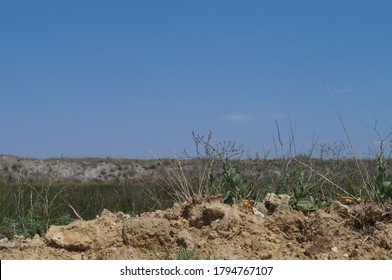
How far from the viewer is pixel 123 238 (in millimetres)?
5488

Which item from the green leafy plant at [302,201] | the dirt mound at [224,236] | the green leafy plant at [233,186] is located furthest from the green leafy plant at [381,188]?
the green leafy plant at [233,186]

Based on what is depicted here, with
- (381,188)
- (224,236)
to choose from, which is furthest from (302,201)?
(224,236)

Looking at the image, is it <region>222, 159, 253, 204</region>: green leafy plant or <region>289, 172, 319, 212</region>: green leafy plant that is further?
<region>222, 159, 253, 204</region>: green leafy plant

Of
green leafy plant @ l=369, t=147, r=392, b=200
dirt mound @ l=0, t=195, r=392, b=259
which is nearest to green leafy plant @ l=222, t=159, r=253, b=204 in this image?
dirt mound @ l=0, t=195, r=392, b=259

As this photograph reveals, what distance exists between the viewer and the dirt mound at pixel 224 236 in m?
5.29

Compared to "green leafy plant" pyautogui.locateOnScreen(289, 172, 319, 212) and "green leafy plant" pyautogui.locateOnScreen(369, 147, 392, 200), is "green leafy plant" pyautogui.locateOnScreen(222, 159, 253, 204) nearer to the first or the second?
"green leafy plant" pyautogui.locateOnScreen(289, 172, 319, 212)

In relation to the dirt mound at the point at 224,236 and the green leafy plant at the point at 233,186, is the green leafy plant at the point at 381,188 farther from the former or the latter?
the green leafy plant at the point at 233,186

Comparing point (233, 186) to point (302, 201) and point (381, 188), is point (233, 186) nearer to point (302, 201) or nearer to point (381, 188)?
point (302, 201)

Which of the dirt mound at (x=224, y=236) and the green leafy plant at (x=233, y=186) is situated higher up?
the green leafy plant at (x=233, y=186)

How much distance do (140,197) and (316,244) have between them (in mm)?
7407

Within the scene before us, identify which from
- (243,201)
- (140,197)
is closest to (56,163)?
(140,197)

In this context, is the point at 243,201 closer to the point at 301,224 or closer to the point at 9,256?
the point at 301,224

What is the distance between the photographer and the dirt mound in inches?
208

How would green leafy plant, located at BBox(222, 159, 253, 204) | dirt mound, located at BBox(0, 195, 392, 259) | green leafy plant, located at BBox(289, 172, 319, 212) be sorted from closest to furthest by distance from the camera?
dirt mound, located at BBox(0, 195, 392, 259)
green leafy plant, located at BBox(289, 172, 319, 212)
green leafy plant, located at BBox(222, 159, 253, 204)
